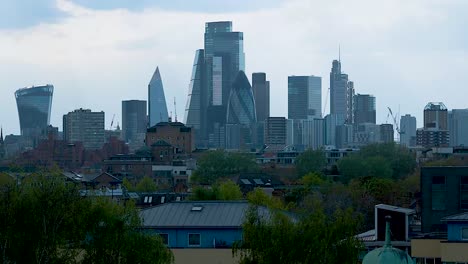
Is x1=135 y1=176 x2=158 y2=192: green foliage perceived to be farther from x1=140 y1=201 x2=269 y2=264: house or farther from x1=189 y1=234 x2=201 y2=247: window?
x1=189 y1=234 x2=201 y2=247: window

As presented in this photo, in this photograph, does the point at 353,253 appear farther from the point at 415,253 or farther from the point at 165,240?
the point at 165,240

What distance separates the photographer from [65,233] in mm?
53656

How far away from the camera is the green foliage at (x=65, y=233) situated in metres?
52.7

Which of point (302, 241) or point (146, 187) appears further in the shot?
point (146, 187)

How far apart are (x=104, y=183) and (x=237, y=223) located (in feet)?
397

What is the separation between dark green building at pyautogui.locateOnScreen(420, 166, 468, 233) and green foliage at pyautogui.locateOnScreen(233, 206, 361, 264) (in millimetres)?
12668

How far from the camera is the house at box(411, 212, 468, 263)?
175 ft

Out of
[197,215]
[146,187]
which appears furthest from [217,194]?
[146,187]

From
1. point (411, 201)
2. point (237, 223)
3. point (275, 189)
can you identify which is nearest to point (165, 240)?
point (237, 223)

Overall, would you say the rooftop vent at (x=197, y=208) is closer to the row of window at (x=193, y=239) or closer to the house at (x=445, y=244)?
the row of window at (x=193, y=239)

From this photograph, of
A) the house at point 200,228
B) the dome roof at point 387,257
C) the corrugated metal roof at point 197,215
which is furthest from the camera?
the corrugated metal roof at point 197,215

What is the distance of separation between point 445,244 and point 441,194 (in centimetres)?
1035

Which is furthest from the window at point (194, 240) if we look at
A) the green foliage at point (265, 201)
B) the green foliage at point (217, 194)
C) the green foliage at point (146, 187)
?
the green foliage at point (146, 187)

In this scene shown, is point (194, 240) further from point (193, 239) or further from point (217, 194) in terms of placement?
point (217, 194)
